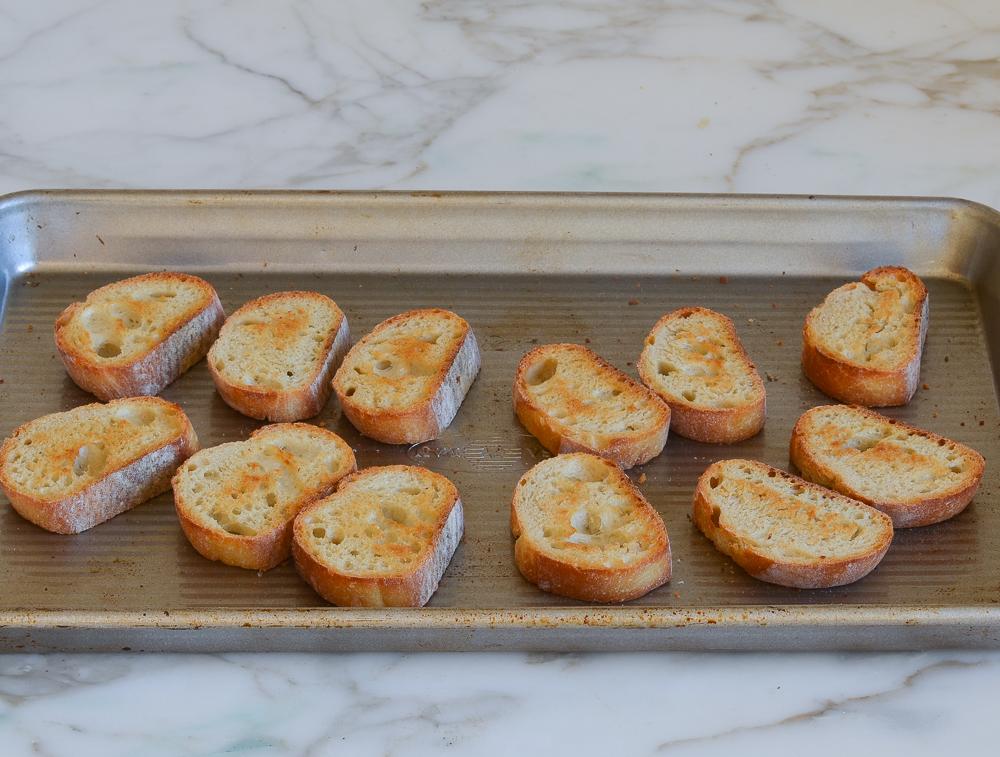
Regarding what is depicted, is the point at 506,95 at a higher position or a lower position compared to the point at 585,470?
higher

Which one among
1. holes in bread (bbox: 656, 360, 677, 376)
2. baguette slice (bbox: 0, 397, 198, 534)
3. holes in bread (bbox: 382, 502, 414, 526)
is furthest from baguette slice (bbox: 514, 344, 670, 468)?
baguette slice (bbox: 0, 397, 198, 534)

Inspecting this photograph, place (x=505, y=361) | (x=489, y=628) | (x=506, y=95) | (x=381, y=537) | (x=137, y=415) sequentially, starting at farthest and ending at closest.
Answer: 1. (x=506, y=95)
2. (x=505, y=361)
3. (x=137, y=415)
4. (x=381, y=537)
5. (x=489, y=628)

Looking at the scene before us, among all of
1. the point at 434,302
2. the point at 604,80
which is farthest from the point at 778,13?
the point at 434,302

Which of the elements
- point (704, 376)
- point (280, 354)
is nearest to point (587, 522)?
point (704, 376)

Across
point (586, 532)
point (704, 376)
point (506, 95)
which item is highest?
point (506, 95)

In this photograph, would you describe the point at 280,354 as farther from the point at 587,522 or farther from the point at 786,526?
the point at 786,526

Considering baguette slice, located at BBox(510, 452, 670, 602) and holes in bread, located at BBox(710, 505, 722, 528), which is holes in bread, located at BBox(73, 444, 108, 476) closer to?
baguette slice, located at BBox(510, 452, 670, 602)
